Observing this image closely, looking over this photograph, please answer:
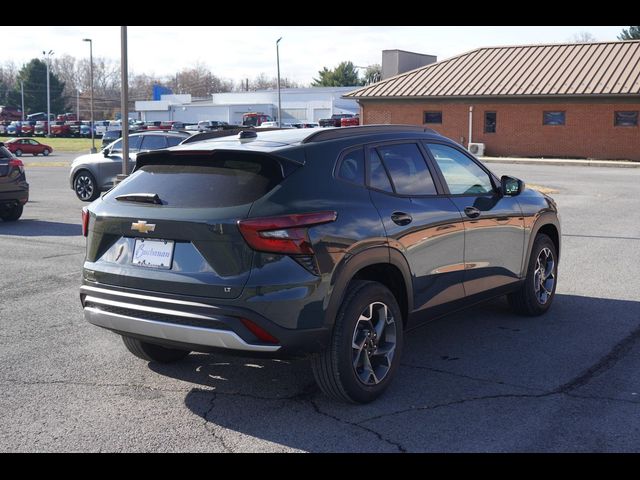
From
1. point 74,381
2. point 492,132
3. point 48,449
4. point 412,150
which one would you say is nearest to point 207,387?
point 74,381

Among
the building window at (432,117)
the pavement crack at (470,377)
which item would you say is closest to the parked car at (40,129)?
the building window at (432,117)

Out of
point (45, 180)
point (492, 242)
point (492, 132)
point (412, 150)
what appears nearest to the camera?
point (412, 150)

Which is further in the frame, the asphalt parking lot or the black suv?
the black suv

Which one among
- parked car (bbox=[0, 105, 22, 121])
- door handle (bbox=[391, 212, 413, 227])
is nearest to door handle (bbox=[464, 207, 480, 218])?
door handle (bbox=[391, 212, 413, 227])

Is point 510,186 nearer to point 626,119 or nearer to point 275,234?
point 275,234

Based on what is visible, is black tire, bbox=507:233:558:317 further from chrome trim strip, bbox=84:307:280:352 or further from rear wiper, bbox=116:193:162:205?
rear wiper, bbox=116:193:162:205

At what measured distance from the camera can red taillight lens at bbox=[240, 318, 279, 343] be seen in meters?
4.56

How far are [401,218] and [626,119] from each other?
119ft

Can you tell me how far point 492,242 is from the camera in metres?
6.54

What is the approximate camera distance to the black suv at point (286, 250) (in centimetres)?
460

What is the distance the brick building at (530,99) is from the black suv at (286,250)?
1379 inches

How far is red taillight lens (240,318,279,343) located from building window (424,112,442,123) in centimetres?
4051
